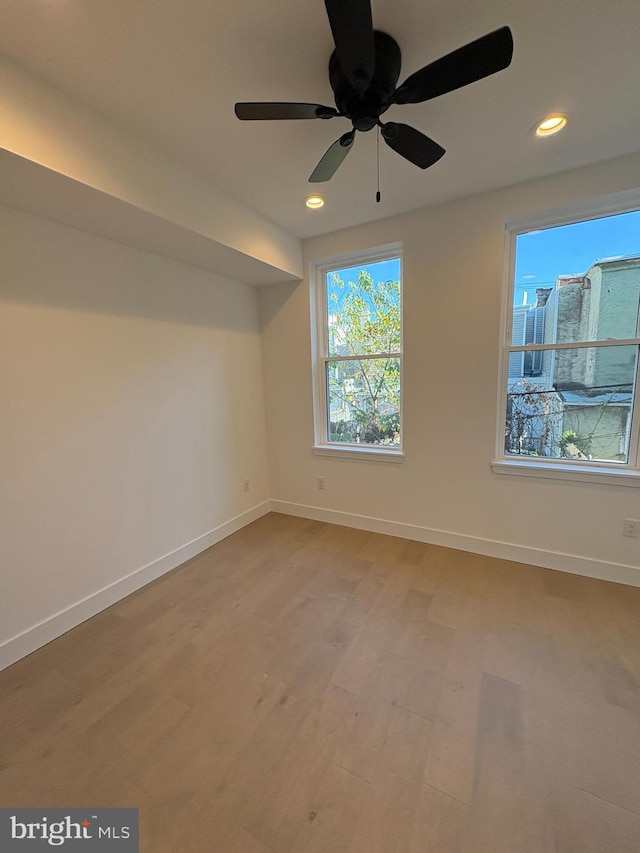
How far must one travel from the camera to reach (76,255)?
6.57 feet

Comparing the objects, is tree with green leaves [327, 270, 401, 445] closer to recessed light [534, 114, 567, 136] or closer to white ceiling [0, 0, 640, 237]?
white ceiling [0, 0, 640, 237]

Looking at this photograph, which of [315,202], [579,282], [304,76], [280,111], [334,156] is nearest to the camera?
[280,111]

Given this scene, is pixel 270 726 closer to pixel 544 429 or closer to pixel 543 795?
pixel 543 795

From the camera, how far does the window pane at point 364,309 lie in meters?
2.96

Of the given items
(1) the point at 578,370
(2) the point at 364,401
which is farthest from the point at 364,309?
(1) the point at 578,370

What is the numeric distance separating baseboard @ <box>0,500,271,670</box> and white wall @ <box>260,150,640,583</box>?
132 cm

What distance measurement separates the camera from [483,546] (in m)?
2.71

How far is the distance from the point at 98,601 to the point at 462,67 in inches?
123

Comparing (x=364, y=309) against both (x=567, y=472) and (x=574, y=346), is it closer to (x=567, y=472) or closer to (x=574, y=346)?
(x=574, y=346)

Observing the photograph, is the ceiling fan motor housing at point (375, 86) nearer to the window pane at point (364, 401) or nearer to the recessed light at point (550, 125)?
the recessed light at point (550, 125)

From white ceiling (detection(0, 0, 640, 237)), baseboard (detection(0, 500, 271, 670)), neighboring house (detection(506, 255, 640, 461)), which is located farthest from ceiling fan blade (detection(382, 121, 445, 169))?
baseboard (detection(0, 500, 271, 670))

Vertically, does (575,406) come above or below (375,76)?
below

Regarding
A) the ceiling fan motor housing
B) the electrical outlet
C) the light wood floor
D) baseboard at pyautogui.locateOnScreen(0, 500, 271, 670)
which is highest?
the ceiling fan motor housing

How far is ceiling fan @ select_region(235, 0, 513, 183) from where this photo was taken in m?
1.01
